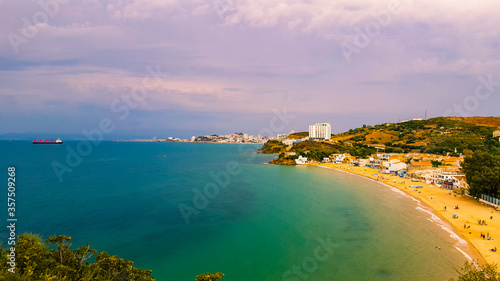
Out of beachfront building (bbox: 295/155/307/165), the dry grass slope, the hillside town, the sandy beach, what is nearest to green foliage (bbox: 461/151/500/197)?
the sandy beach

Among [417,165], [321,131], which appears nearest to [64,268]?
[417,165]

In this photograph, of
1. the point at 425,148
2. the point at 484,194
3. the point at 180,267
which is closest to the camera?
the point at 180,267

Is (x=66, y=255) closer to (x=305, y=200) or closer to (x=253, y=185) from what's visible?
(x=305, y=200)

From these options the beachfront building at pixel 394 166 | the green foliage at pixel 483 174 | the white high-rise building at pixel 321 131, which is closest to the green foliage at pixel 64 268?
the green foliage at pixel 483 174

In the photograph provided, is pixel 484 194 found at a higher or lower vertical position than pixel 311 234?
higher

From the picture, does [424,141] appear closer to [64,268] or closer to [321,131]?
[321,131]

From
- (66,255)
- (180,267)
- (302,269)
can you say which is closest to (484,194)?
(302,269)
